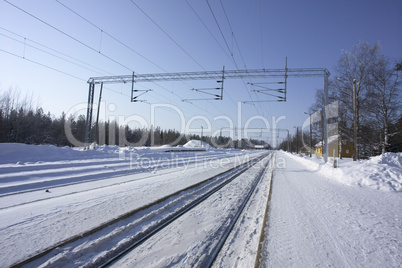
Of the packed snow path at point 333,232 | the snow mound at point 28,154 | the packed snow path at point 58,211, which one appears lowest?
the packed snow path at point 58,211

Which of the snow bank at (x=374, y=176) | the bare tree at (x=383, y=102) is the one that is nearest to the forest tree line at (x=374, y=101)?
the bare tree at (x=383, y=102)

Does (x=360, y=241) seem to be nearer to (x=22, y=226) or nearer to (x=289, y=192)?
(x=289, y=192)

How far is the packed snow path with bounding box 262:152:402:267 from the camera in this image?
3.29 metres

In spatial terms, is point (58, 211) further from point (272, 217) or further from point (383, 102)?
point (383, 102)

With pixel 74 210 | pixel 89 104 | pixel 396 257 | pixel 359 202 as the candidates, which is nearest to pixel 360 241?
pixel 396 257

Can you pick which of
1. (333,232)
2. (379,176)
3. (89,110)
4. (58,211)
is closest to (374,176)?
(379,176)

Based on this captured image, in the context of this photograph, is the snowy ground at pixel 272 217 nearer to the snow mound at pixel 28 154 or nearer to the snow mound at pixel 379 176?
the snow mound at pixel 379 176

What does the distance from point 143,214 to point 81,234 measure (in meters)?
1.49

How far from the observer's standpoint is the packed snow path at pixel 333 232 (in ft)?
10.8

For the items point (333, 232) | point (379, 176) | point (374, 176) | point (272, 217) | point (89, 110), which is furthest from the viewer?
point (89, 110)

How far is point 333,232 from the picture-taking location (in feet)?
14.3

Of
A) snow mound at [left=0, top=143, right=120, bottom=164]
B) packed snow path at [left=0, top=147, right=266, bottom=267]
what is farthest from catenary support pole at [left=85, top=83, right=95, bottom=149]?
packed snow path at [left=0, top=147, right=266, bottom=267]

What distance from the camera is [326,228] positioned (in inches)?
179

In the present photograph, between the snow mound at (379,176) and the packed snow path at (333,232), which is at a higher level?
the snow mound at (379,176)
